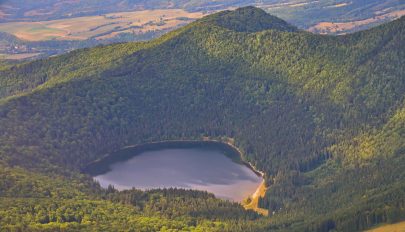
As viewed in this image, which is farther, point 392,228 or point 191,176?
point 191,176

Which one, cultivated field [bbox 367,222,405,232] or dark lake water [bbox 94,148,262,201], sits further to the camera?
dark lake water [bbox 94,148,262,201]

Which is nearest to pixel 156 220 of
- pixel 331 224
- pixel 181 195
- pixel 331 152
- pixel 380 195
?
pixel 181 195

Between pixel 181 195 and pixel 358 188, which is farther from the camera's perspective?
pixel 181 195

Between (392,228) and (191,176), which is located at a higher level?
(191,176)

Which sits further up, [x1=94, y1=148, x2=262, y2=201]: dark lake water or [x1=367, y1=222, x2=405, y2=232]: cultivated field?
[x1=94, y1=148, x2=262, y2=201]: dark lake water

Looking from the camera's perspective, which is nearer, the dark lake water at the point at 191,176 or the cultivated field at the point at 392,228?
the cultivated field at the point at 392,228

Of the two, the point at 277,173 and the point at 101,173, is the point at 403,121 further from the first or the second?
the point at 101,173

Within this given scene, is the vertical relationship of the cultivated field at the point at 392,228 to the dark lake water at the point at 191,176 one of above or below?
below

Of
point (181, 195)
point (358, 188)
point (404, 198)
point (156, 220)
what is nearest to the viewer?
point (404, 198)
